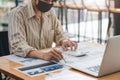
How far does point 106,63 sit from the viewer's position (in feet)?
4.49

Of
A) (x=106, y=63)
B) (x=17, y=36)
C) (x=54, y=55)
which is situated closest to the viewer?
(x=106, y=63)

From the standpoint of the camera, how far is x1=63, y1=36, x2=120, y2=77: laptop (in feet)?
4.32

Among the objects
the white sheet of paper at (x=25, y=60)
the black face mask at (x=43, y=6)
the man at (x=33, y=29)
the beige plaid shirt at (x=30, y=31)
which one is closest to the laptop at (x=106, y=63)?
the white sheet of paper at (x=25, y=60)

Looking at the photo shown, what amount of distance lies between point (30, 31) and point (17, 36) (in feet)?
0.57

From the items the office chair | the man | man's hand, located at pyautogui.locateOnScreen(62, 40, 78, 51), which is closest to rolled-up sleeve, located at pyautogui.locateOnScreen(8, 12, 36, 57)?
the man

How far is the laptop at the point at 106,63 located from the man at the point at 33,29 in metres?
0.34

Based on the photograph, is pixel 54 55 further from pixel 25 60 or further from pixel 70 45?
pixel 70 45

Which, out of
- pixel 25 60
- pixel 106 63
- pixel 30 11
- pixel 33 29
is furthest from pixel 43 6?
pixel 106 63

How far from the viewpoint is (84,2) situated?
4133 mm

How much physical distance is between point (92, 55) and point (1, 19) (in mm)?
3210

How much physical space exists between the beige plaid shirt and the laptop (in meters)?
0.45

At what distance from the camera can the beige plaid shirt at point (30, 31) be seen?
1915 mm

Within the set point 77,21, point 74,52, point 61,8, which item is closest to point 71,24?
point 77,21

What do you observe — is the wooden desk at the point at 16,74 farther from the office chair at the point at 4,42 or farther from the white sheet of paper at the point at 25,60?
the office chair at the point at 4,42
